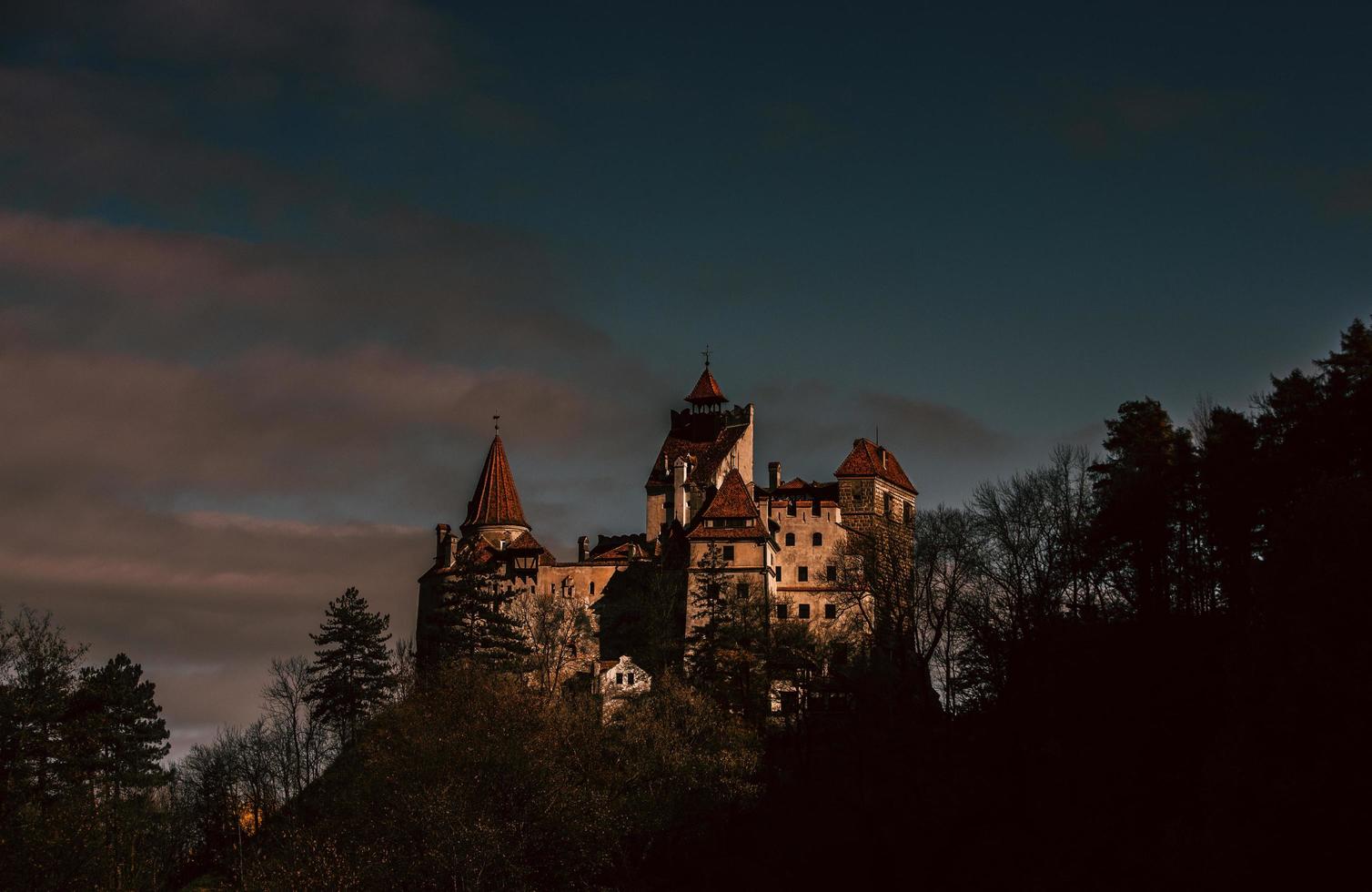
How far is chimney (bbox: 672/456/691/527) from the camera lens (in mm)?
92938

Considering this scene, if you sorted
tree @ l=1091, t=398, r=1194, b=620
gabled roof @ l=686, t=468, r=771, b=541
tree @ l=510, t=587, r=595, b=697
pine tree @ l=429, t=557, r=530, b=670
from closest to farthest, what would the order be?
tree @ l=1091, t=398, r=1194, b=620 < pine tree @ l=429, t=557, r=530, b=670 < tree @ l=510, t=587, r=595, b=697 < gabled roof @ l=686, t=468, r=771, b=541

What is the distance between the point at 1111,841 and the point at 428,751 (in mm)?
26689

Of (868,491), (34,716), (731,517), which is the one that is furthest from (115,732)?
(868,491)

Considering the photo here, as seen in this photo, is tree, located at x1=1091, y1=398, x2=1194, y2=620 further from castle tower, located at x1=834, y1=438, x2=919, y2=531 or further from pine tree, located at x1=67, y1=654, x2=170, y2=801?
pine tree, located at x1=67, y1=654, x2=170, y2=801

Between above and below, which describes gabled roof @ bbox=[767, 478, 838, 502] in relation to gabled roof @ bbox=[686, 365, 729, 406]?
below

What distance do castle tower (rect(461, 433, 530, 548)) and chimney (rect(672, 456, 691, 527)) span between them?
1139cm

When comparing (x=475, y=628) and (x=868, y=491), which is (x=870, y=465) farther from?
(x=475, y=628)

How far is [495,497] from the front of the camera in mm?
98250

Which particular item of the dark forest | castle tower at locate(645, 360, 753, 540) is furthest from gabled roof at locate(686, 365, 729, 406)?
the dark forest

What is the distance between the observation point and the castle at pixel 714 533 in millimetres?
86562

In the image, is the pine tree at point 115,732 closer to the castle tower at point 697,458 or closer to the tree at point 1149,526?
the castle tower at point 697,458

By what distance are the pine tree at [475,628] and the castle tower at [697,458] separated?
738 inches

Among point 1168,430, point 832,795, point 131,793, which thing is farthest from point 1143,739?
point 131,793

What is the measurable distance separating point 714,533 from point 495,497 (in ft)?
61.9
